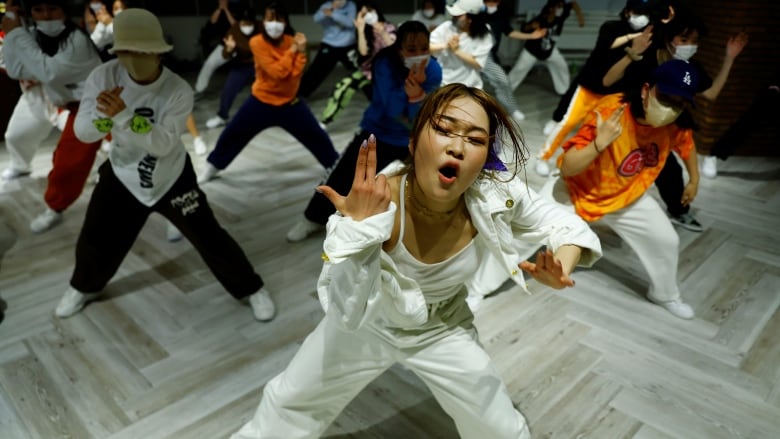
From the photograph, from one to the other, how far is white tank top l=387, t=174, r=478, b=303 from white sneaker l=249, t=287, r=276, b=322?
1234 millimetres

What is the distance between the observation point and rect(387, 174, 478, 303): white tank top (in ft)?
4.85

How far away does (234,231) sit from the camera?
3.46 meters

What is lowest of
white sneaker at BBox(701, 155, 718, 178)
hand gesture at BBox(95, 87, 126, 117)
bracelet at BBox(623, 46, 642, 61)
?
white sneaker at BBox(701, 155, 718, 178)

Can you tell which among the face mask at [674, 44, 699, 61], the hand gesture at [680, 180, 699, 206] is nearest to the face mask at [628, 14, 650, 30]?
the face mask at [674, 44, 699, 61]

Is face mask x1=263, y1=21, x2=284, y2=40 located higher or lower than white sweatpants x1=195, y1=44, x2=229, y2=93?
higher

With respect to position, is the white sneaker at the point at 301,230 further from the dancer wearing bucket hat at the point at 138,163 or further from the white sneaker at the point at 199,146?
the white sneaker at the point at 199,146

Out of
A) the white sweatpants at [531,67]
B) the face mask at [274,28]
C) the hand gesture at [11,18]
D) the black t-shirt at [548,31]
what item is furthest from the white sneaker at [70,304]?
the black t-shirt at [548,31]

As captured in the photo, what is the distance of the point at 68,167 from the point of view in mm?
3291

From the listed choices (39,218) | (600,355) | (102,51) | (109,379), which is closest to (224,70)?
(102,51)

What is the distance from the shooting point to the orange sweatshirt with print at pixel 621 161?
2.52 meters

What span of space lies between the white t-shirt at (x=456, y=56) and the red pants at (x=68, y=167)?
249 centimetres

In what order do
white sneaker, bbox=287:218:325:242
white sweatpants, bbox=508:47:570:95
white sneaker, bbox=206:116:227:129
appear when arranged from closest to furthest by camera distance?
white sneaker, bbox=287:218:325:242 → white sneaker, bbox=206:116:227:129 → white sweatpants, bbox=508:47:570:95

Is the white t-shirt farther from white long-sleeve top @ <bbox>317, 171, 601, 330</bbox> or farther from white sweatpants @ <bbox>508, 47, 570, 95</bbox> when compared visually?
white long-sleeve top @ <bbox>317, 171, 601, 330</bbox>

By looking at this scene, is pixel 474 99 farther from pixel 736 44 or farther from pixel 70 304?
pixel 736 44
